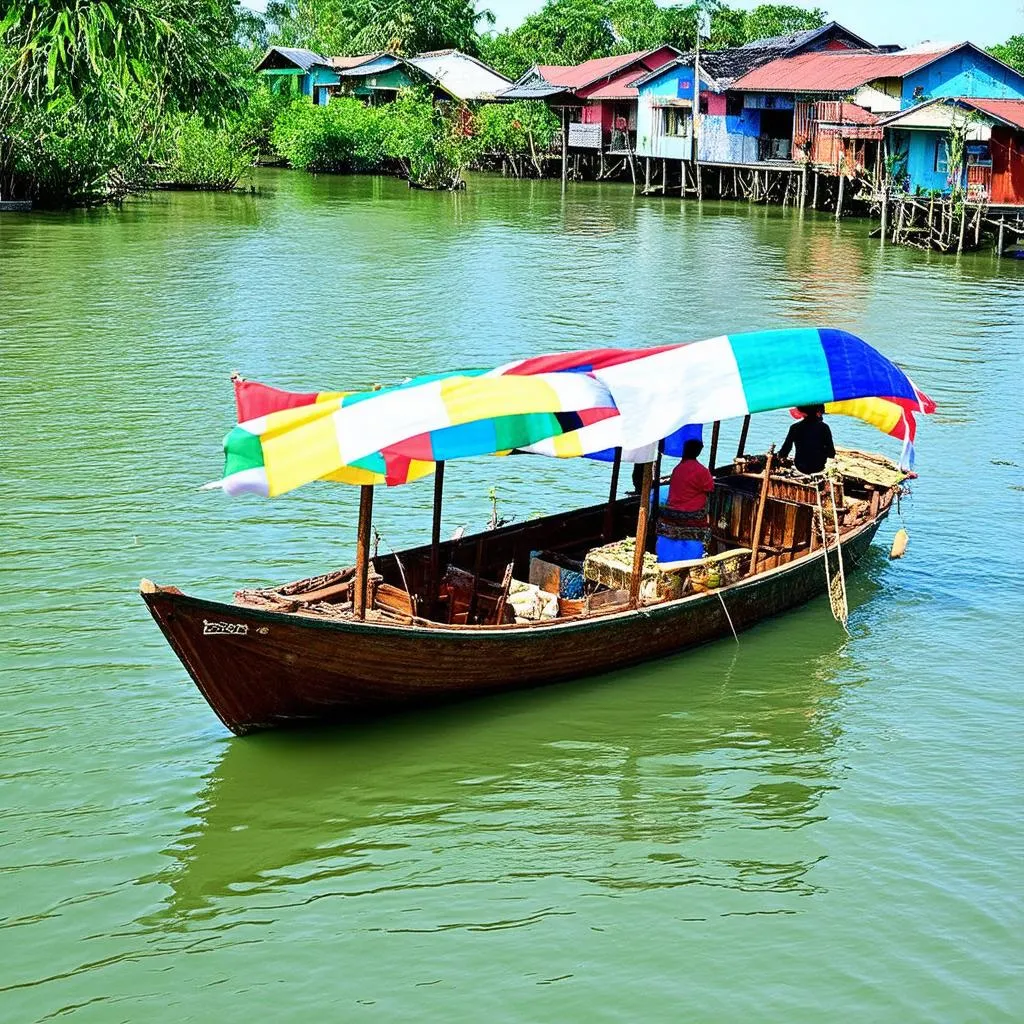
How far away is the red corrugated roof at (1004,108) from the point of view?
32.9 metres

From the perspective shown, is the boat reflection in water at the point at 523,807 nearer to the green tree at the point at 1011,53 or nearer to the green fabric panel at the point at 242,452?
the green fabric panel at the point at 242,452

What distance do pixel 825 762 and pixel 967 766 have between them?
0.91m

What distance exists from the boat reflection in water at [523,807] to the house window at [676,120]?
39.1 meters

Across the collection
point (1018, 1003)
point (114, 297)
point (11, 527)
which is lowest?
point (1018, 1003)

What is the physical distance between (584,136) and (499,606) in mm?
46111

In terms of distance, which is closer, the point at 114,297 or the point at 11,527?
the point at 11,527

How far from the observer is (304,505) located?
14039 mm

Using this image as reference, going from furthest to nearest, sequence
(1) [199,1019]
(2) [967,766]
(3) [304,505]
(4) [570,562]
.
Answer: (3) [304,505] → (4) [570,562] → (2) [967,766] → (1) [199,1019]

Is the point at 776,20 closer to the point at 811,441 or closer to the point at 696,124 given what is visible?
the point at 696,124

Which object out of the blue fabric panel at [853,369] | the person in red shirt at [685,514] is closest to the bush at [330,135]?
the person in red shirt at [685,514]

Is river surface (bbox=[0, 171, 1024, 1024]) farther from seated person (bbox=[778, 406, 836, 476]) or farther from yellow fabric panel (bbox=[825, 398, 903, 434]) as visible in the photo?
yellow fabric panel (bbox=[825, 398, 903, 434])

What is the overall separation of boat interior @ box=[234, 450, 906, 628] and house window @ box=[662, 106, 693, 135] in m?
36.2

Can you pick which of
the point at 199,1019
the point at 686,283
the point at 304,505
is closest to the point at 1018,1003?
the point at 199,1019

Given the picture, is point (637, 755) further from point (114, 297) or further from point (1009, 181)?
point (1009, 181)
